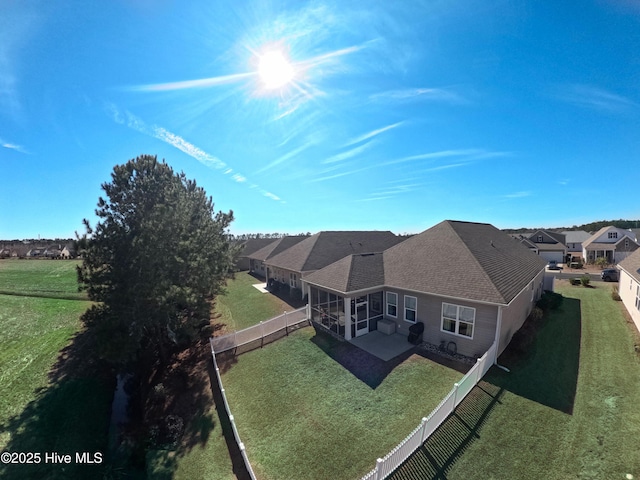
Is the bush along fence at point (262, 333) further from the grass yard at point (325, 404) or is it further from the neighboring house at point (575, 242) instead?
the neighboring house at point (575, 242)

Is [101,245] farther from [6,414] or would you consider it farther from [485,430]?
[485,430]

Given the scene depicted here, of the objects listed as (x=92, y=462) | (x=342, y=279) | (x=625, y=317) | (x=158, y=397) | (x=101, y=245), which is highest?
(x=101, y=245)

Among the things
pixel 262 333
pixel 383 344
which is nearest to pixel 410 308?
pixel 383 344

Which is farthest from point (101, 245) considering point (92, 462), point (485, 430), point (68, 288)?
point (68, 288)

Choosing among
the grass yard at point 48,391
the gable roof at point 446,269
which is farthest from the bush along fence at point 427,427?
the grass yard at point 48,391

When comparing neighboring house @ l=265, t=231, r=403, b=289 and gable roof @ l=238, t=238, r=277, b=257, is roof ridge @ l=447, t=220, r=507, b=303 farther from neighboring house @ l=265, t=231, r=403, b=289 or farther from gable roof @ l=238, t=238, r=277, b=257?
gable roof @ l=238, t=238, r=277, b=257

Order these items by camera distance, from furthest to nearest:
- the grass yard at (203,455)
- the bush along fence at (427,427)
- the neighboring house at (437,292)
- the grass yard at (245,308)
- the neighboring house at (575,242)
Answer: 1. the neighboring house at (575,242)
2. the grass yard at (245,308)
3. the neighboring house at (437,292)
4. the grass yard at (203,455)
5. the bush along fence at (427,427)

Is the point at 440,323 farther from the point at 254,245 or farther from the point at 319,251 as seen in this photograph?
the point at 254,245
